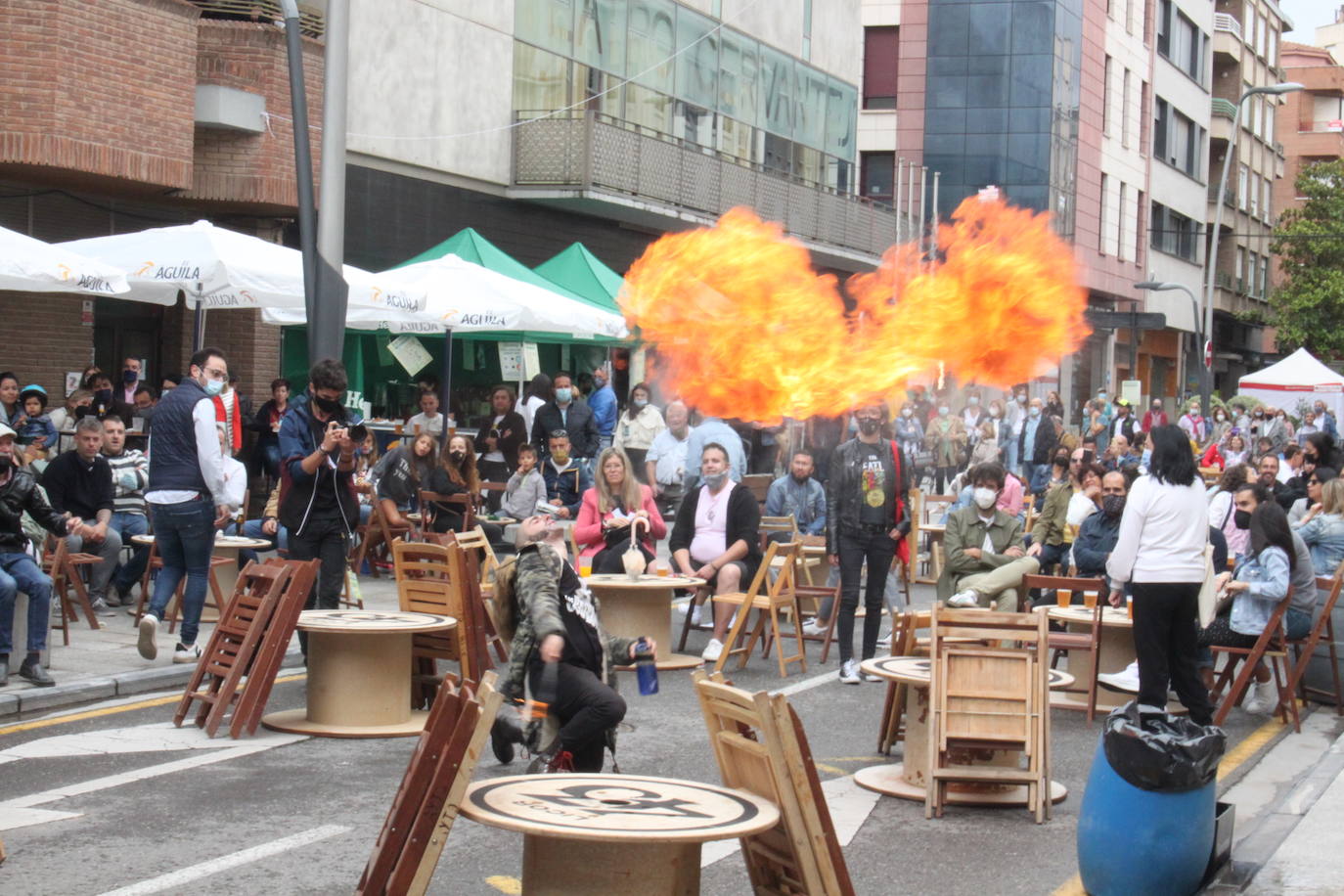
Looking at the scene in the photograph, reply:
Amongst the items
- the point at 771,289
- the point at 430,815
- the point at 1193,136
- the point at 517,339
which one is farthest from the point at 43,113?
the point at 1193,136

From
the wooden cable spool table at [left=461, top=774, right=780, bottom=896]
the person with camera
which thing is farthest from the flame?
the wooden cable spool table at [left=461, top=774, right=780, bottom=896]

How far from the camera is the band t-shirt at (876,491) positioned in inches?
425

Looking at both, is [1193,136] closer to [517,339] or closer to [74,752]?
[517,339]

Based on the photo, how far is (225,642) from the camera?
29.5 ft

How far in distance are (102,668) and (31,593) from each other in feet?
2.83

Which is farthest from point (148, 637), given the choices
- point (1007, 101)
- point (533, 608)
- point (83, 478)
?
point (1007, 101)

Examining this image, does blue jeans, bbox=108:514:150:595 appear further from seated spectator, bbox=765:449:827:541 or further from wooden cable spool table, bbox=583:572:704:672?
seated spectator, bbox=765:449:827:541

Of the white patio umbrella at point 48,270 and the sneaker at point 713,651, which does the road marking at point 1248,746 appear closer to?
the sneaker at point 713,651

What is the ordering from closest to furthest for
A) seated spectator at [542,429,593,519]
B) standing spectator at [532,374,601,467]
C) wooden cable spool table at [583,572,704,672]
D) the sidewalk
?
the sidewalk
wooden cable spool table at [583,572,704,672]
seated spectator at [542,429,593,519]
standing spectator at [532,374,601,467]

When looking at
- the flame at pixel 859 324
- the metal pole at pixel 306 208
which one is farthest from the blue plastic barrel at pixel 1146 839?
the flame at pixel 859 324

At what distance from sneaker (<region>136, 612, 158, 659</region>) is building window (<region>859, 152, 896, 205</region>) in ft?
130

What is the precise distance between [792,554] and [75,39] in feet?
33.1

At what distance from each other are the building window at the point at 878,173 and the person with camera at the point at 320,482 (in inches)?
1520

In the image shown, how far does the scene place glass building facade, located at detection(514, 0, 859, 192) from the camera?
2525 cm
